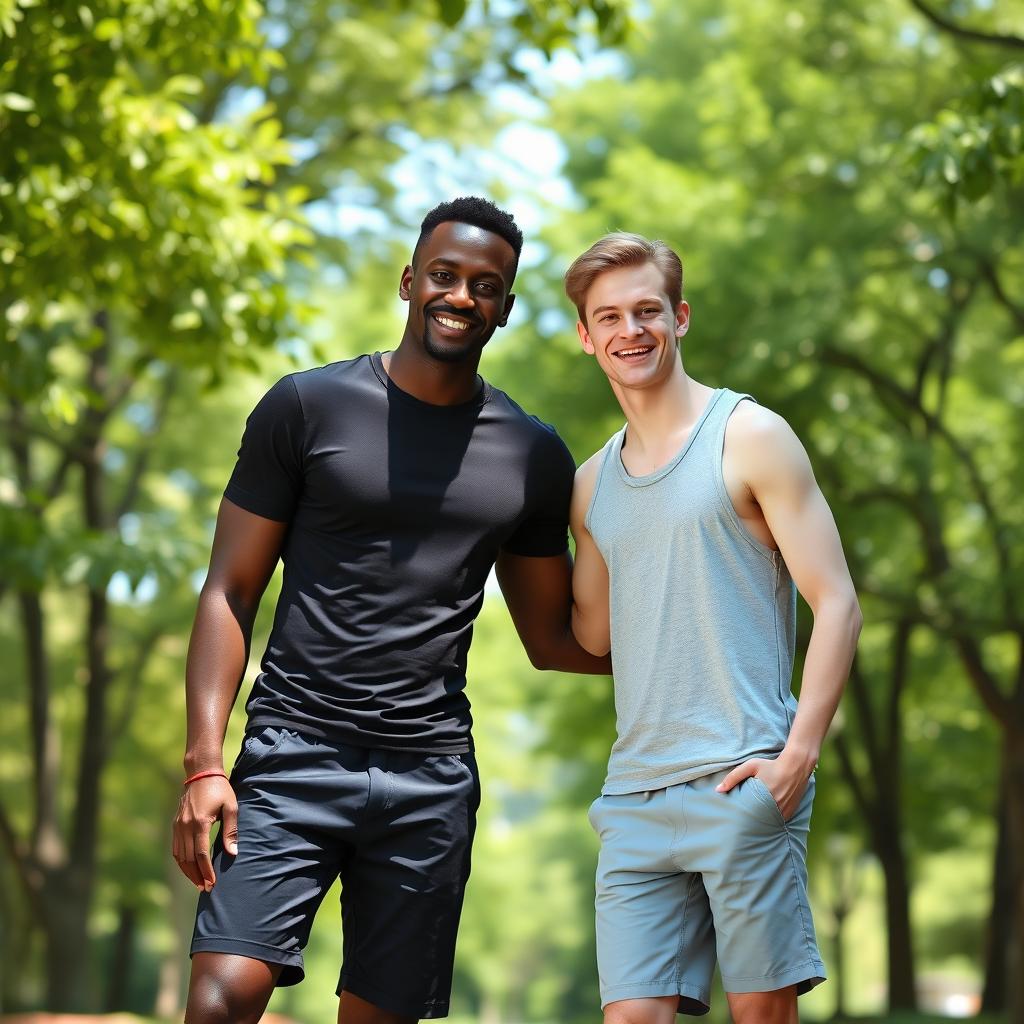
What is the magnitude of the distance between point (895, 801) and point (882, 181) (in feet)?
27.6

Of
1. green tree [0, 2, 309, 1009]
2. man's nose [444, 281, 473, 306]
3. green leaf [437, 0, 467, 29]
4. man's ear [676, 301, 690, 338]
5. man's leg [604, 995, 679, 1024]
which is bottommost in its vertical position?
man's leg [604, 995, 679, 1024]

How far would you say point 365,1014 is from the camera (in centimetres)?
378

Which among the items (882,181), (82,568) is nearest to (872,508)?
(882,181)

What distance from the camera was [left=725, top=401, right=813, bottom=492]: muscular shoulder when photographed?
11.8 feet

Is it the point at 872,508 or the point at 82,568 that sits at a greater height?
the point at 872,508

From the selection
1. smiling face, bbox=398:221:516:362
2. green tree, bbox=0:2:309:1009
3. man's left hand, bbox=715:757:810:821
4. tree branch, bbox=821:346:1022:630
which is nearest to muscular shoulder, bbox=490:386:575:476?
smiling face, bbox=398:221:516:362

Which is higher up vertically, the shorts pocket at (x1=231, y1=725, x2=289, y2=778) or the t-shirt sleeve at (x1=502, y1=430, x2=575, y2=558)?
the t-shirt sleeve at (x1=502, y1=430, x2=575, y2=558)

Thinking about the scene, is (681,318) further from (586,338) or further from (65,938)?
(65,938)

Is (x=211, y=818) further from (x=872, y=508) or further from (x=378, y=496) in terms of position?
(x=872, y=508)

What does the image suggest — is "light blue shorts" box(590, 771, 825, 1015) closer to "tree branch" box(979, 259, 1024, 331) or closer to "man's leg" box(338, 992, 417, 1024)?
"man's leg" box(338, 992, 417, 1024)

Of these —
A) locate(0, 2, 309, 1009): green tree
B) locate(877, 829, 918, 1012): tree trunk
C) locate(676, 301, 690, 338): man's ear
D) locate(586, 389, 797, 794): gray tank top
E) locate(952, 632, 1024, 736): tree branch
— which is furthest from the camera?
locate(877, 829, 918, 1012): tree trunk

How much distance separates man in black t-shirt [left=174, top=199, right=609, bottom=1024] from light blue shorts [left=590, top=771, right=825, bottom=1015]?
0.45 metres

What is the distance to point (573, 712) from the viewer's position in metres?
20.1

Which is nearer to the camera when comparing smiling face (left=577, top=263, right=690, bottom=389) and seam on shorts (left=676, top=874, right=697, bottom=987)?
seam on shorts (left=676, top=874, right=697, bottom=987)
